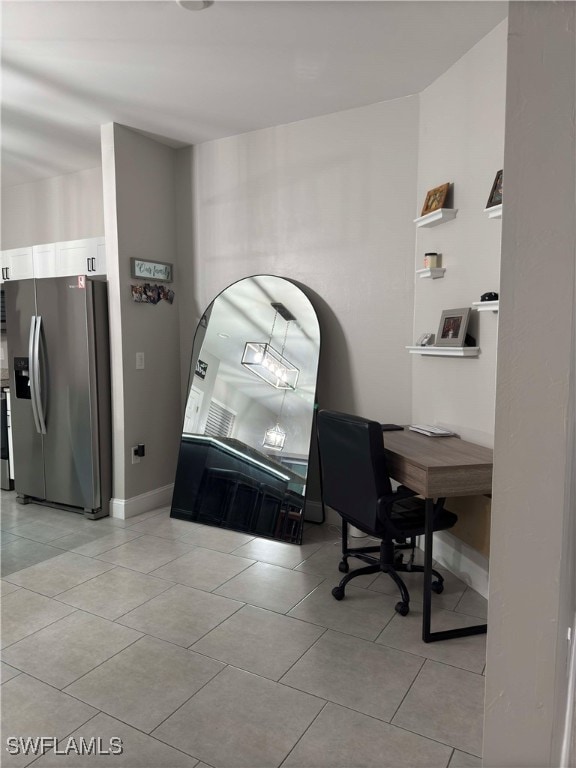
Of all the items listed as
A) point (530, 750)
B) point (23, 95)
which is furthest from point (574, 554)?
point (23, 95)

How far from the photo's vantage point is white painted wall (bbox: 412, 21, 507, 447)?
106 inches

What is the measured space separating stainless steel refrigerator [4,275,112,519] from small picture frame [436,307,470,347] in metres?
2.50

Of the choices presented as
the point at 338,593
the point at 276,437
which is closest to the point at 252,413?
the point at 276,437

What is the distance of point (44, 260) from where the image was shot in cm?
471

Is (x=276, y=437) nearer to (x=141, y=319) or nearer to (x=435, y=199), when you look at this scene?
(x=141, y=319)

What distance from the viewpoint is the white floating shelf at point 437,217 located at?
2984mm

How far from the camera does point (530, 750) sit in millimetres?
1228

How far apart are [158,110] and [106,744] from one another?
360 centimetres

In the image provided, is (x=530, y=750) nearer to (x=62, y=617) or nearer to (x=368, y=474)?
(x=368, y=474)

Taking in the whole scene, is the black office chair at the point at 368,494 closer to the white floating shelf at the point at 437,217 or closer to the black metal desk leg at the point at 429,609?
the black metal desk leg at the point at 429,609

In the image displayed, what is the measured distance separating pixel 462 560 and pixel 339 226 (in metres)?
2.34

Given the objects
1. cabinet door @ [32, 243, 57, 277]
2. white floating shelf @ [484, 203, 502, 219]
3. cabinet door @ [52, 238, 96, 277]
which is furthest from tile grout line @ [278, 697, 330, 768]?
cabinet door @ [32, 243, 57, 277]

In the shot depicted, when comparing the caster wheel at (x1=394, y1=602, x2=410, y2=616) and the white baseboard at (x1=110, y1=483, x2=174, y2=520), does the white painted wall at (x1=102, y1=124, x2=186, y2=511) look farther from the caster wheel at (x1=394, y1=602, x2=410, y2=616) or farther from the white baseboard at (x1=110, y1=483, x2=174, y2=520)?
the caster wheel at (x1=394, y1=602, x2=410, y2=616)

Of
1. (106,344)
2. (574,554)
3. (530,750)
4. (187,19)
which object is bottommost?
(530,750)
